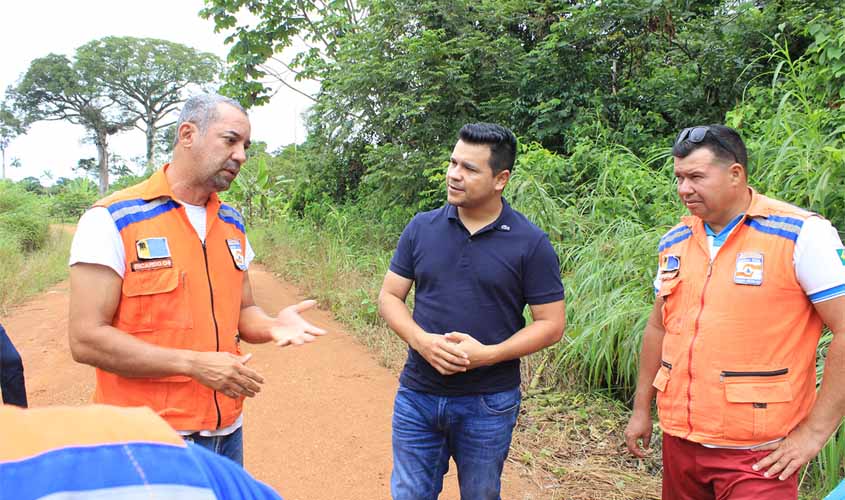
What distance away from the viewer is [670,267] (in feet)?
7.88

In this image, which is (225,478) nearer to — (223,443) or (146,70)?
(223,443)

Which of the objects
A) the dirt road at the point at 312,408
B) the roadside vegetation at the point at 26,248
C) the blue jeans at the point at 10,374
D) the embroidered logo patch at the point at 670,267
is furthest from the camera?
the roadside vegetation at the point at 26,248

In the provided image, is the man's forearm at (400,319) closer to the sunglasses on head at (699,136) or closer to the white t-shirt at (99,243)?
the white t-shirt at (99,243)

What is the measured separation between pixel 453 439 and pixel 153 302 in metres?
1.28

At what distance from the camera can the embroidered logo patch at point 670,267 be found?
2.37m

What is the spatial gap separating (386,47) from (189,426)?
792cm

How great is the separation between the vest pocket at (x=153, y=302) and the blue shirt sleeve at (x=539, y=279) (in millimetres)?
1301

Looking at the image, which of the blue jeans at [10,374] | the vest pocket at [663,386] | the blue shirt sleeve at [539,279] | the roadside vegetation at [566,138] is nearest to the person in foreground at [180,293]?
the blue jeans at [10,374]

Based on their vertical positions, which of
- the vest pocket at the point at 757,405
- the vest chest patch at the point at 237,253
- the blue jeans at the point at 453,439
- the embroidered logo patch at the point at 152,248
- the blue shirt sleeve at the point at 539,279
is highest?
the embroidered logo patch at the point at 152,248

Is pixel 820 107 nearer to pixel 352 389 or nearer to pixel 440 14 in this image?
pixel 352 389

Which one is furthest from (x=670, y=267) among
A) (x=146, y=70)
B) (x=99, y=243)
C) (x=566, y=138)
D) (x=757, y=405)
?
(x=146, y=70)

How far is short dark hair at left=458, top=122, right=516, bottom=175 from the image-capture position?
A: 8.27 feet

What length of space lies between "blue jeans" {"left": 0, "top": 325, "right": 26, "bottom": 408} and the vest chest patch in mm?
744

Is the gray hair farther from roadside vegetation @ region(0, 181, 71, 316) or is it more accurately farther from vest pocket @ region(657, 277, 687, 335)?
roadside vegetation @ region(0, 181, 71, 316)
